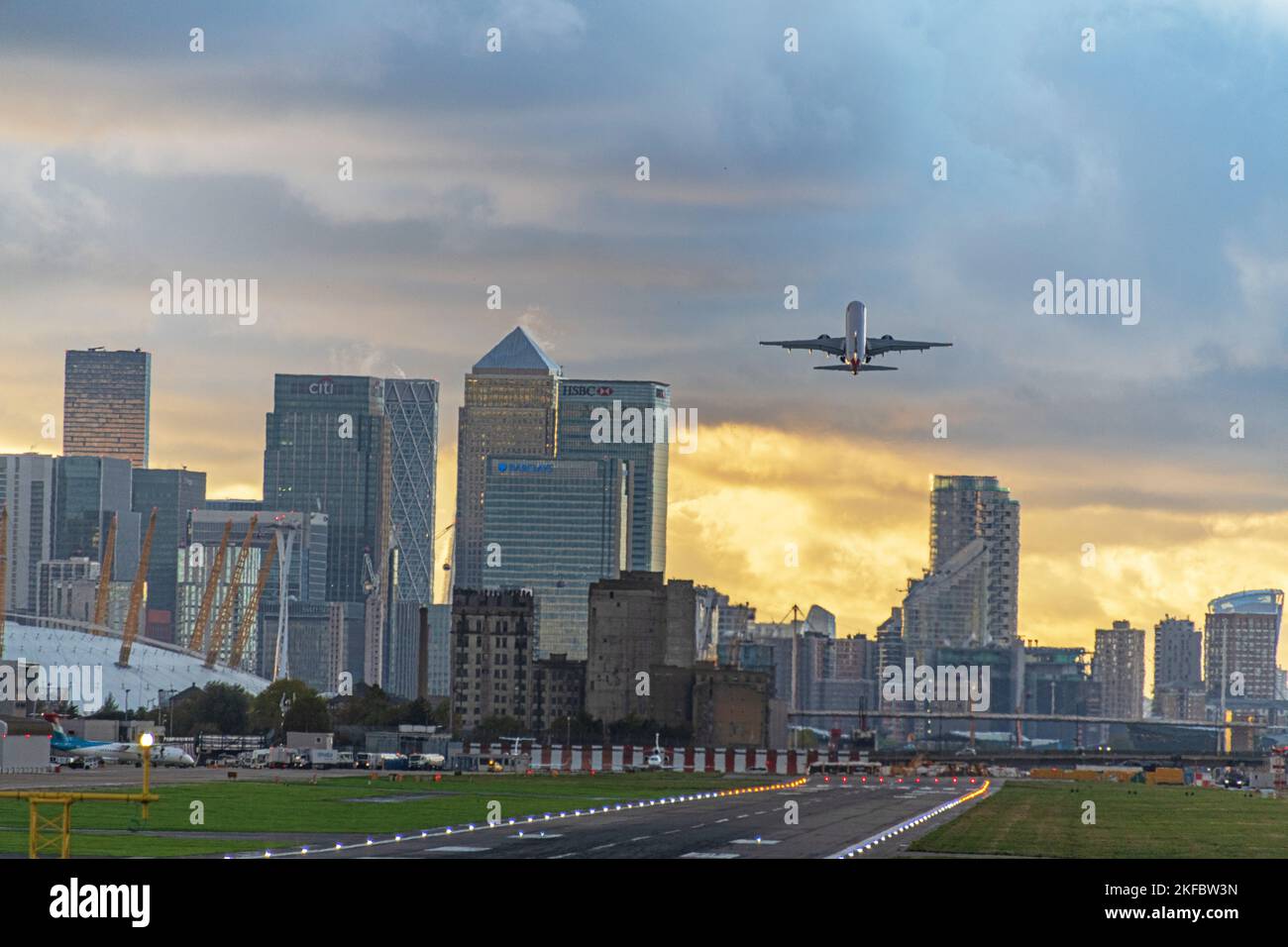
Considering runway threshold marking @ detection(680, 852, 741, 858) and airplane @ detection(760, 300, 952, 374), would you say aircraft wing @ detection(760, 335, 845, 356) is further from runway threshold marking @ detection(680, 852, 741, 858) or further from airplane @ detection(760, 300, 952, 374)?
runway threshold marking @ detection(680, 852, 741, 858)

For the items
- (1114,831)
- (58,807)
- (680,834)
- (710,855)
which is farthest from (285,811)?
(1114,831)

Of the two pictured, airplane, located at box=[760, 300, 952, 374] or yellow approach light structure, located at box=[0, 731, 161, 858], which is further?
airplane, located at box=[760, 300, 952, 374]

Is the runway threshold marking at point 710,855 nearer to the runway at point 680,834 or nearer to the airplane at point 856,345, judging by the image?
the runway at point 680,834

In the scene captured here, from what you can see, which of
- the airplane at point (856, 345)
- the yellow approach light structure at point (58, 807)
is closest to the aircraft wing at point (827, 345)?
the airplane at point (856, 345)

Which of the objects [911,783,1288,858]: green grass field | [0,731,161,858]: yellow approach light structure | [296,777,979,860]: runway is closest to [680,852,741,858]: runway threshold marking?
[296,777,979,860]: runway

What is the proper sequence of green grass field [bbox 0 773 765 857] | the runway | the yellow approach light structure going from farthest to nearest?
1. green grass field [bbox 0 773 765 857]
2. the runway
3. the yellow approach light structure

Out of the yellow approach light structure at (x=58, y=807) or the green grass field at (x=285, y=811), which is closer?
the yellow approach light structure at (x=58, y=807)

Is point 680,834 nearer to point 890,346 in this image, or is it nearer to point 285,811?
point 285,811
